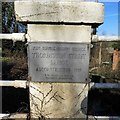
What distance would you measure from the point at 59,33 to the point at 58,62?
0.29 metres

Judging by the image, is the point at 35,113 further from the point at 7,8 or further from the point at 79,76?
the point at 7,8

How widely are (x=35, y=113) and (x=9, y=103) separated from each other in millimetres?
1775

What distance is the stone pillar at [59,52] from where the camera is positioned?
214cm

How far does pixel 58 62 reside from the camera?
2277 mm

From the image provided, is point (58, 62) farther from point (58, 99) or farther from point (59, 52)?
point (58, 99)

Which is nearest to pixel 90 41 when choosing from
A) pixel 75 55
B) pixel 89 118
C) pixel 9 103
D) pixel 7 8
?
pixel 75 55

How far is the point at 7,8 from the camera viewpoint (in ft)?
33.4

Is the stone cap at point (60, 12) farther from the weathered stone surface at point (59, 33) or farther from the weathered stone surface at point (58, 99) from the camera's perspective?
the weathered stone surface at point (58, 99)

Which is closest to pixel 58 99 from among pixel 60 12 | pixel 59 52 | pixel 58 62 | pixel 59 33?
pixel 58 62

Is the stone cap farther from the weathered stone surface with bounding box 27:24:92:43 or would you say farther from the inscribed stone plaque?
the inscribed stone plaque

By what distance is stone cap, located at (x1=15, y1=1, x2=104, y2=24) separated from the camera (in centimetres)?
213

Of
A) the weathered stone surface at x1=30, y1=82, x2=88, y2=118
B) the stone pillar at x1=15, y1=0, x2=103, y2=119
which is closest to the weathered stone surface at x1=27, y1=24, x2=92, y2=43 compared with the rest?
the stone pillar at x1=15, y1=0, x2=103, y2=119

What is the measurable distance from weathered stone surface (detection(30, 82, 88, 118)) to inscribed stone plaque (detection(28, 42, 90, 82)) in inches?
3.2

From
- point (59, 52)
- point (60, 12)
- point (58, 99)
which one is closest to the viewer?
point (60, 12)
